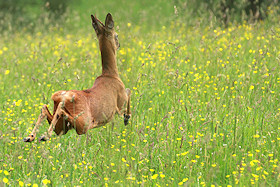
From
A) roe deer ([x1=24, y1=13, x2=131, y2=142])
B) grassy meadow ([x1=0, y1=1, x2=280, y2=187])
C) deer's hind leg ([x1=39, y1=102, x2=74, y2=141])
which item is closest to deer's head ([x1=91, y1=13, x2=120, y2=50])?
roe deer ([x1=24, y1=13, x2=131, y2=142])

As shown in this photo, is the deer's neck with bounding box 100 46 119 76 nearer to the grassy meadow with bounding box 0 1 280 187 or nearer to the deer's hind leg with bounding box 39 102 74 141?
the grassy meadow with bounding box 0 1 280 187

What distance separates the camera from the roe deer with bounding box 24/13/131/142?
3.54 meters

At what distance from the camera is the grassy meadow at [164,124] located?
131 inches

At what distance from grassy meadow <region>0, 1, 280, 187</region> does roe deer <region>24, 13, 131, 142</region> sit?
0.14 meters

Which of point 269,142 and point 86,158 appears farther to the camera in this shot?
point 269,142

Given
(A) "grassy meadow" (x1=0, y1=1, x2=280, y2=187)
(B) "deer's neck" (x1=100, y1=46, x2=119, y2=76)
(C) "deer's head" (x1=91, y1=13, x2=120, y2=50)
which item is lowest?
(A) "grassy meadow" (x1=0, y1=1, x2=280, y2=187)

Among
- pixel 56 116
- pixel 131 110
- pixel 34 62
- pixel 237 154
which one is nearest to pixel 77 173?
pixel 56 116

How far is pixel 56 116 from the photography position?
351 cm

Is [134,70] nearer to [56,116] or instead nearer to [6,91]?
[6,91]

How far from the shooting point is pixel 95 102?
154 inches

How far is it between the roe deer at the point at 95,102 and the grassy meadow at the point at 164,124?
5.7 inches

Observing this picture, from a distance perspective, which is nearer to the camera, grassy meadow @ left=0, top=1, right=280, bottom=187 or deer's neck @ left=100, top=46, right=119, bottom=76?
grassy meadow @ left=0, top=1, right=280, bottom=187

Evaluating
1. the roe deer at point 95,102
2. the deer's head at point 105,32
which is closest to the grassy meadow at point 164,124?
the roe deer at point 95,102

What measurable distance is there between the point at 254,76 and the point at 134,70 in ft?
5.60
